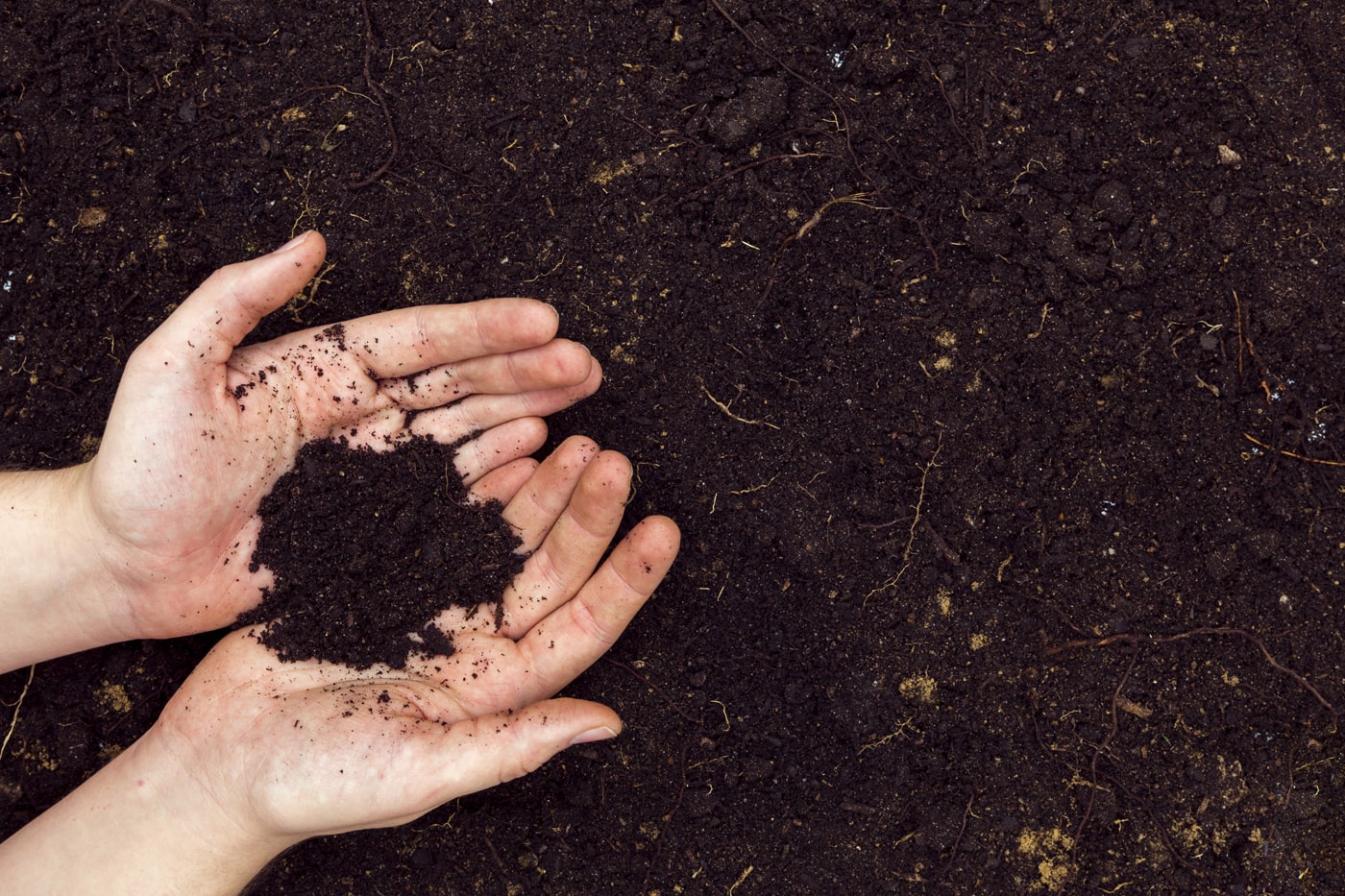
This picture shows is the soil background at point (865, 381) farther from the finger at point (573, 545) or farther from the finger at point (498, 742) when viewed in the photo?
the finger at point (498, 742)

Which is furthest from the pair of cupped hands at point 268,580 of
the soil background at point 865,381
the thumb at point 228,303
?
the soil background at point 865,381

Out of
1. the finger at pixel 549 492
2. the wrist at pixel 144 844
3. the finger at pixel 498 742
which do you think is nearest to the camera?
the finger at pixel 498 742

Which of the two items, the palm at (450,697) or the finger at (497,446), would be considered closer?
the palm at (450,697)

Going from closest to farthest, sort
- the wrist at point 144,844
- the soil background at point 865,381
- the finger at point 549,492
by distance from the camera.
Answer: the wrist at point 144,844, the finger at point 549,492, the soil background at point 865,381

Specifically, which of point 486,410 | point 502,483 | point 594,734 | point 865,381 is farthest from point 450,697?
point 865,381

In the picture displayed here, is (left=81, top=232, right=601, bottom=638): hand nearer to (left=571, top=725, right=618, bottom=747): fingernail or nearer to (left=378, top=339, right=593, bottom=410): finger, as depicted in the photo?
(left=378, top=339, right=593, bottom=410): finger

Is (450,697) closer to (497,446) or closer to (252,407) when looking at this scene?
(497,446)
